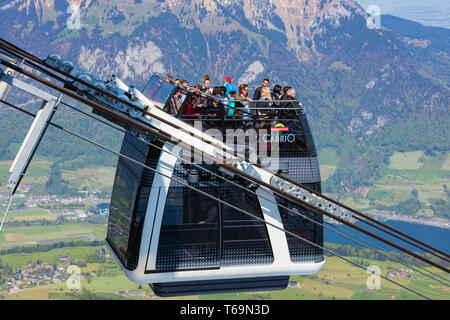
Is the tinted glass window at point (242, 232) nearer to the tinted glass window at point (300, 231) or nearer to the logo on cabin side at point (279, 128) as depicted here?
the tinted glass window at point (300, 231)

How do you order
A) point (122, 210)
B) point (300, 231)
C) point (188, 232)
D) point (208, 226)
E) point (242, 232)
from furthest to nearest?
point (122, 210)
point (300, 231)
point (242, 232)
point (208, 226)
point (188, 232)

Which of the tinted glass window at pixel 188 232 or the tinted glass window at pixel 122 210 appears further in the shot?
the tinted glass window at pixel 122 210

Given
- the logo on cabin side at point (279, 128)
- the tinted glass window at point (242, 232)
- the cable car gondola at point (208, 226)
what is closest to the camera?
the cable car gondola at point (208, 226)

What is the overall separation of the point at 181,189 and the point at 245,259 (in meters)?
2.13

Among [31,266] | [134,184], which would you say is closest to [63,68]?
[134,184]

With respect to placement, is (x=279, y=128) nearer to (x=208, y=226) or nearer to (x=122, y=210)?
(x=208, y=226)

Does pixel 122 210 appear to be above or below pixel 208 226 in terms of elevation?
above

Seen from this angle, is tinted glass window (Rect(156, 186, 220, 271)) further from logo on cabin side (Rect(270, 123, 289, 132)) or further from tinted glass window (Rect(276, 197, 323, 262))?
logo on cabin side (Rect(270, 123, 289, 132))

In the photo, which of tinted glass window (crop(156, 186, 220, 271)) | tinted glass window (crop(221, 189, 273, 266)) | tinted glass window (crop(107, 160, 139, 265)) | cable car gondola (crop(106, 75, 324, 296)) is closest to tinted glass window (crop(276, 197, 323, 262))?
cable car gondola (crop(106, 75, 324, 296))

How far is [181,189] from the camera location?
1153 cm

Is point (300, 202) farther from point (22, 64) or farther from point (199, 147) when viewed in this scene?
point (22, 64)

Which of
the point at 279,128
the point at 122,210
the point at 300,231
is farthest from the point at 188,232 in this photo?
the point at 279,128

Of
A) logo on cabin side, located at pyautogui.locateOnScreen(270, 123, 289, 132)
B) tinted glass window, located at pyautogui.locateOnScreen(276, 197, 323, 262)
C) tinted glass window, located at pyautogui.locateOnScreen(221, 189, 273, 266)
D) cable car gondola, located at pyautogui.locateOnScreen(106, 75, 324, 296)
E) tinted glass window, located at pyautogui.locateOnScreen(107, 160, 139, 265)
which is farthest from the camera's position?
logo on cabin side, located at pyautogui.locateOnScreen(270, 123, 289, 132)

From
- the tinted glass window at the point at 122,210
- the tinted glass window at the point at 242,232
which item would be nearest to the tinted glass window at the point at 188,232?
the tinted glass window at the point at 242,232
